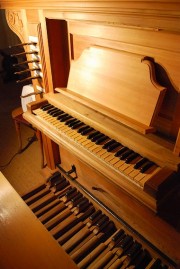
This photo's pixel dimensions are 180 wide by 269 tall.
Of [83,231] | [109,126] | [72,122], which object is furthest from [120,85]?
[83,231]

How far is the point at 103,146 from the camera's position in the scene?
4.83 ft

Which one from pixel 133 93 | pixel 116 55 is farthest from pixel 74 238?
pixel 116 55

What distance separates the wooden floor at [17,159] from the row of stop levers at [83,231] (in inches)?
11.6

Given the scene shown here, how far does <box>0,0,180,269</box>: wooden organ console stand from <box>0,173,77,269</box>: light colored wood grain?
0.4 inches

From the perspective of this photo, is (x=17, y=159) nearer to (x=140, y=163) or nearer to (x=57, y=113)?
(x=57, y=113)

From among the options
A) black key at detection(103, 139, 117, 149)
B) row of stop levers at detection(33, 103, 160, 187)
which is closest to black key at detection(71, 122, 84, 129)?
row of stop levers at detection(33, 103, 160, 187)

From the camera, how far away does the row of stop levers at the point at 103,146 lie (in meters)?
1.26

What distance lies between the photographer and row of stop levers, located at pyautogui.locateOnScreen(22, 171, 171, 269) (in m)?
1.68

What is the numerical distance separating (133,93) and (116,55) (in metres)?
0.30

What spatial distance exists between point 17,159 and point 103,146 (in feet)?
6.76

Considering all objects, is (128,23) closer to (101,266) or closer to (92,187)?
(92,187)

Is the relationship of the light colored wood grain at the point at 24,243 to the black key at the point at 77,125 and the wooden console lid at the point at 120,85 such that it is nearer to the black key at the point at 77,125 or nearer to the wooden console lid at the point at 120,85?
the black key at the point at 77,125

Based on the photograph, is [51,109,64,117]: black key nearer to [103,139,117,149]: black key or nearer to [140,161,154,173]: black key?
[103,139,117,149]: black key

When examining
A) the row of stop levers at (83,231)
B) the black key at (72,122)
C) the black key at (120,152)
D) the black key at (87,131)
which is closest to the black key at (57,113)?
the black key at (72,122)
